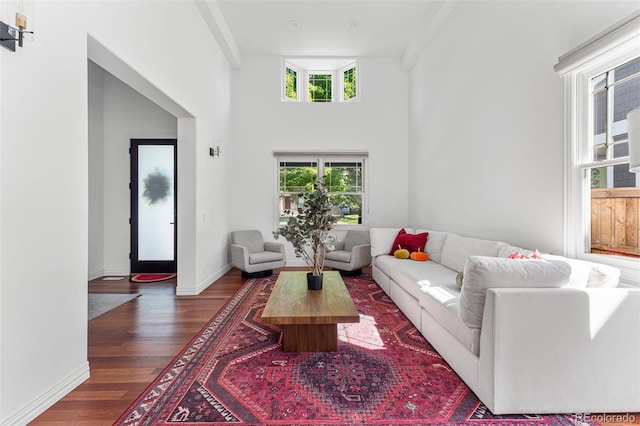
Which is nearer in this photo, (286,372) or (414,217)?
(286,372)

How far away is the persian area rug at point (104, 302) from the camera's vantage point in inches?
131

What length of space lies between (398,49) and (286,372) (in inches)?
229

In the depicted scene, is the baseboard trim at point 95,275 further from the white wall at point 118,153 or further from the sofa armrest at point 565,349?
the sofa armrest at point 565,349

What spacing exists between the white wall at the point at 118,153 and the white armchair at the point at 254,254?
1.91 m

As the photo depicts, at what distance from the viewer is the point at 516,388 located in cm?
168

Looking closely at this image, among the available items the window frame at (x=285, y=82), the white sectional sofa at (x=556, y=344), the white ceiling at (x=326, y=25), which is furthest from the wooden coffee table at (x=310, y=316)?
the window frame at (x=285, y=82)

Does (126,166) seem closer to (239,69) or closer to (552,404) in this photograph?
(239,69)

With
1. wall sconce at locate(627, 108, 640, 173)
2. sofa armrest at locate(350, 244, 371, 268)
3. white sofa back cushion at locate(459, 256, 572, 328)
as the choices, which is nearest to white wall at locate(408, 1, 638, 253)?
white sofa back cushion at locate(459, 256, 572, 328)

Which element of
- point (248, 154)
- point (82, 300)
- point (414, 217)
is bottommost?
point (82, 300)

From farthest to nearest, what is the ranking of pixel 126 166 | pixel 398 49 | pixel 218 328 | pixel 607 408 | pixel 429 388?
pixel 398 49
pixel 126 166
pixel 218 328
pixel 429 388
pixel 607 408

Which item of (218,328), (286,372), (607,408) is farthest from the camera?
(218,328)

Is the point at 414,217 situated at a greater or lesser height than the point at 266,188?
lesser

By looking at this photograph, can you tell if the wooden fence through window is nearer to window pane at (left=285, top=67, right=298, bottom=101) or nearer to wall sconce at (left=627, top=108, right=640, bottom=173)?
wall sconce at (left=627, top=108, right=640, bottom=173)

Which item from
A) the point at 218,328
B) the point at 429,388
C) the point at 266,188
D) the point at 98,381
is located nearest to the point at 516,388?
the point at 429,388
